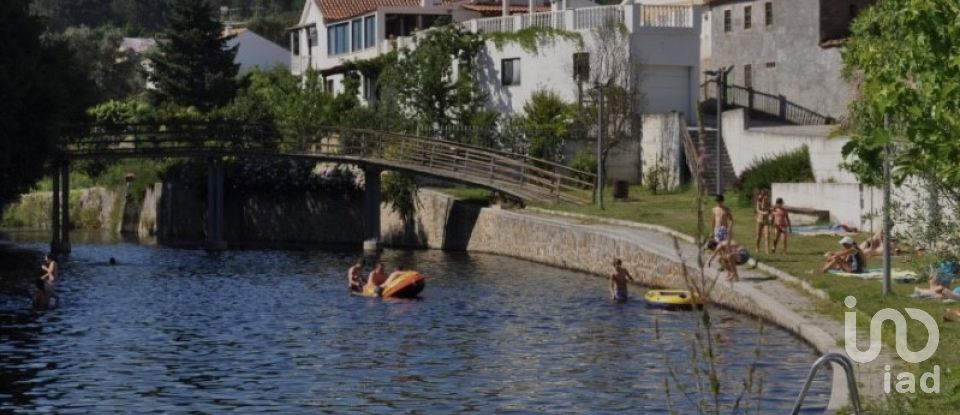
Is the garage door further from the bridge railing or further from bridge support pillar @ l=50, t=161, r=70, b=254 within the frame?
bridge support pillar @ l=50, t=161, r=70, b=254

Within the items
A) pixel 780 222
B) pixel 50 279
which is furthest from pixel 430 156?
pixel 780 222

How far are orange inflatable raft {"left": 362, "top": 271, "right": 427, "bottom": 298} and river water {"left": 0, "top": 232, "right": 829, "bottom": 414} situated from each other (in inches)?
15.3

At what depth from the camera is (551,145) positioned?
7044cm

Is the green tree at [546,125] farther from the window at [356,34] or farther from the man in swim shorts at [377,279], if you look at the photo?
the man in swim shorts at [377,279]

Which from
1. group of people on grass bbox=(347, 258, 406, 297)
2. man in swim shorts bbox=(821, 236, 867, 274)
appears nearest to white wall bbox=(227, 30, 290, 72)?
group of people on grass bbox=(347, 258, 406, 297)

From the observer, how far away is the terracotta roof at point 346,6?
305 ft

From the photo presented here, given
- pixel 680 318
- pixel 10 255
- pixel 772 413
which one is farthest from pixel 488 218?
pixel 772 413

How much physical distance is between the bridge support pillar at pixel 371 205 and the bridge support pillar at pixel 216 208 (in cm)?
549

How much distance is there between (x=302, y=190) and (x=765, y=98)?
1939cm

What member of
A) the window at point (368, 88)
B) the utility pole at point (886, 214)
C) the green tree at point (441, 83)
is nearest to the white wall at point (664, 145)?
the green tree at point (441, 83)

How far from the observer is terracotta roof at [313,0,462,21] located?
92875mm

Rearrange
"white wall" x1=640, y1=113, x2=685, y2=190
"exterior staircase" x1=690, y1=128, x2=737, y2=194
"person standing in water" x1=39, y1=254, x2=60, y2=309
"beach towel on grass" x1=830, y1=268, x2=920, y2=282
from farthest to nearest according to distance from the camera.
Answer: "white wall" x1=640, y1=113, x2=685, y2=190 < "exterior staircase" x1=690, y1=128, x2=737, y2=194 < "person standing in water" x1=39, y1=254, x2=60, y2=309 < "beach towel on grass" x1=830, y1=268, x2=920, y2=282

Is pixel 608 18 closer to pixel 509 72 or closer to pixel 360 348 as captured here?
pixel 509 72

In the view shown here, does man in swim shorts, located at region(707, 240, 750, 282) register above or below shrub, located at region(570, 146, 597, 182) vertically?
below
